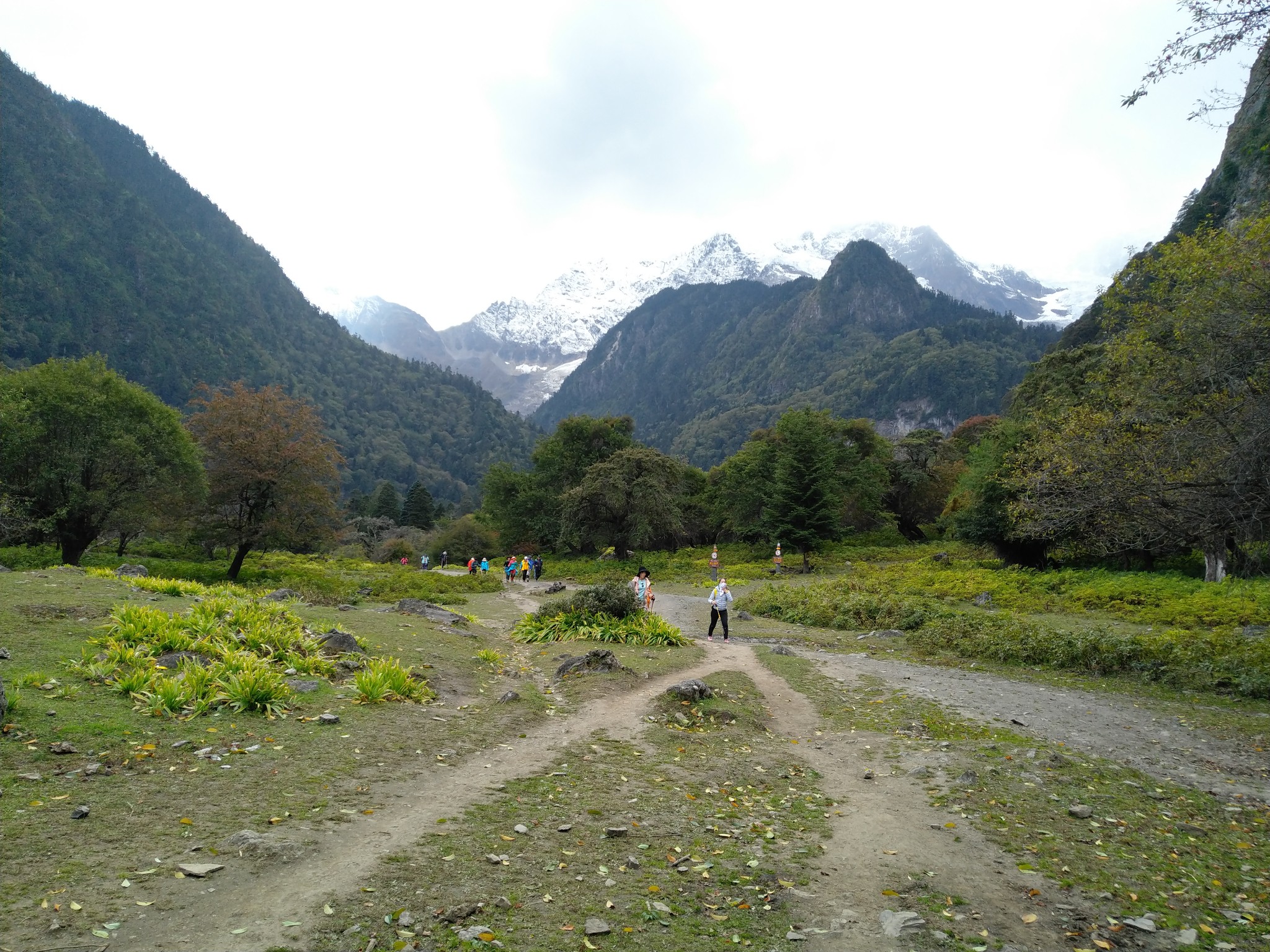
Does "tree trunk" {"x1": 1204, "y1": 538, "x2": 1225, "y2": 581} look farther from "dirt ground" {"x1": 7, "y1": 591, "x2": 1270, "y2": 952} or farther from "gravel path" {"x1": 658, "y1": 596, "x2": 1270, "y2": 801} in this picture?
"dirt ground" {"x1": 7, "y1": 591, "x2": 1270, "y2": 952}

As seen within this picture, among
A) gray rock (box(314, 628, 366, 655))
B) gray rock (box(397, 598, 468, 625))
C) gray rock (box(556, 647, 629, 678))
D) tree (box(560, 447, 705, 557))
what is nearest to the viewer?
gray rock (box(314, 628, 366, 655))

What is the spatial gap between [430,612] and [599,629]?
17.7ft

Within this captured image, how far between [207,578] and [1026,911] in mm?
30539

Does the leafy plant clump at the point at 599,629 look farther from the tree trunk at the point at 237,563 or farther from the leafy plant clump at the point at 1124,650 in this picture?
the tree trunk at the point at 237,563

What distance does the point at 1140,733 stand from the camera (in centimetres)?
1010

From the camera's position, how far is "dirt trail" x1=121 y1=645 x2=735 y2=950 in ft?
13.1

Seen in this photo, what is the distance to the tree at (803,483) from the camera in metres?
40.2

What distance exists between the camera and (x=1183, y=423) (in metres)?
11.2

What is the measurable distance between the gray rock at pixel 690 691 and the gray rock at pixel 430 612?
368 inches

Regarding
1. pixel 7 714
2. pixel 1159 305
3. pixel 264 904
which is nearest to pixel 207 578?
pixel 7 714

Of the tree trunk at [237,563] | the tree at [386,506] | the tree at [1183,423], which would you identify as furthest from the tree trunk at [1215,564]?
the tree at [386,506]

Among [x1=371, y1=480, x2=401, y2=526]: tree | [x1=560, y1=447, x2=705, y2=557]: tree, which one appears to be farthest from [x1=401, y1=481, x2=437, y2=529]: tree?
[x1=560, y1=447, x2=705, y2=557]: tree

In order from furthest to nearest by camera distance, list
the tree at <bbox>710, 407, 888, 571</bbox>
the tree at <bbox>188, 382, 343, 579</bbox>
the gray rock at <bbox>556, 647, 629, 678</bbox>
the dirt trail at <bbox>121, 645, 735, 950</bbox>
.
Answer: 1. the tree at <bbox>710, 407, 888, 571</bbox>
2. the tree at <bbox>188, 382, 343, 579</bbox>
3. the gray rock at <bbox>556, 647, 629, 678</bbox>
4. the dirt trail at <bbox>121, 645, 735, 950</bbox>

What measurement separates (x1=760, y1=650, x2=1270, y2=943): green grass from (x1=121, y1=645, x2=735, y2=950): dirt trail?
5133 mm
